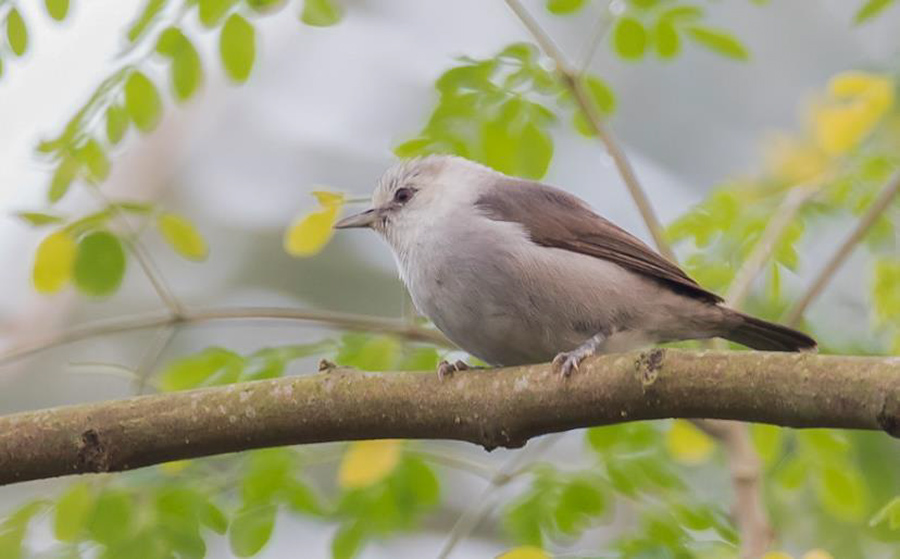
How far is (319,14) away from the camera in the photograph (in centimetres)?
429

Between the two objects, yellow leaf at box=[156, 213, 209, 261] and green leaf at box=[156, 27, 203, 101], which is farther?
yellow leaf at box=[156, 213, 209, 261]

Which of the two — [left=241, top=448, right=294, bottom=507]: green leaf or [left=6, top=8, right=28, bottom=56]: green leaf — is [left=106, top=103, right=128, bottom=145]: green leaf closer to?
[left=6, top=8, right=28, bottom=56]: green leaf

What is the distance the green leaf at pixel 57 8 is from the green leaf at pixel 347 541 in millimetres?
1864

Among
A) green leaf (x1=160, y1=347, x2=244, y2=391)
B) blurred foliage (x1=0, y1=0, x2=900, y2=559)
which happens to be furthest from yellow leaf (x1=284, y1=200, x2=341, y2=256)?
green leaf (x1=160, y1=347, x2=244, y2=391)

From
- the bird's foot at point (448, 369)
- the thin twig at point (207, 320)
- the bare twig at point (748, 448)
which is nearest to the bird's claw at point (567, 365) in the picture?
the bird's foot at point (448, 369)

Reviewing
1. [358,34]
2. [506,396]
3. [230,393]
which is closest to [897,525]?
[506,396]

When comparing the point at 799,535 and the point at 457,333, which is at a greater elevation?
the point at 457,333

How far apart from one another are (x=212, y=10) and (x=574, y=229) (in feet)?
4.67

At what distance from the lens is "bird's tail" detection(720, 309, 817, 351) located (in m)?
4.18

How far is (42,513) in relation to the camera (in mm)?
4047

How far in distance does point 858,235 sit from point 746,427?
717mm

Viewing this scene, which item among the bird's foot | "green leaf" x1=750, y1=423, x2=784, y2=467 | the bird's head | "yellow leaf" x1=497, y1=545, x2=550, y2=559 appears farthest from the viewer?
the bird's head

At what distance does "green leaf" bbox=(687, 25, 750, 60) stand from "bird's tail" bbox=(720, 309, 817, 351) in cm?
98

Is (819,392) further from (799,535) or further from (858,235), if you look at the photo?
(799,535)
